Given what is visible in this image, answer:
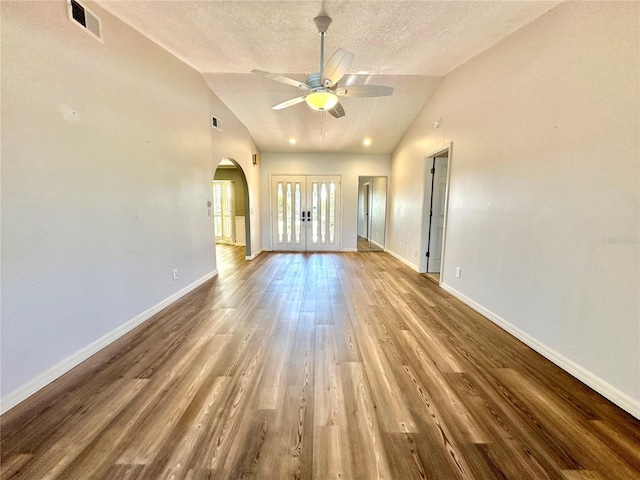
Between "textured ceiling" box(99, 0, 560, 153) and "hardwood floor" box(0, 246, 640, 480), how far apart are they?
2976 mm

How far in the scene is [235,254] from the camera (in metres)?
6.79

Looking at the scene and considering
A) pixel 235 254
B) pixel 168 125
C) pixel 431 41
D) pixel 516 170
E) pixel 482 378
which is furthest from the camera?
pixel 235 254

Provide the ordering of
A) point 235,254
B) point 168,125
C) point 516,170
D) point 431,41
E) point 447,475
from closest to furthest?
1. point 447,475
2. point 516,170
3. point 431,41
4. point 168,125
5. point 235,254

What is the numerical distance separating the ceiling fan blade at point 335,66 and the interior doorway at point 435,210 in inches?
108

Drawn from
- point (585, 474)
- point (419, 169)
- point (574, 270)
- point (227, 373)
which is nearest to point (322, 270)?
point (419, 169)

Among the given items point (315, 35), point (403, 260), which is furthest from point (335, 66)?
point (403, 260)

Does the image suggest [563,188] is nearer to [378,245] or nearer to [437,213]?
[437,213]

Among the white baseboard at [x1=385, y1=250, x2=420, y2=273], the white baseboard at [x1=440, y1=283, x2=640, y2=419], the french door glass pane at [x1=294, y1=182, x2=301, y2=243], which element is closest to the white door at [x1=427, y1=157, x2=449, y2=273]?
the white baseboard at [x1=385, y1=250, x2=420, y2=273]

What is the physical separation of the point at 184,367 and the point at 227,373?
14.4 inches

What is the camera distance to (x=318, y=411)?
62.9 inches

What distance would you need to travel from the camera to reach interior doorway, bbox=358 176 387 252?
7771 millimetres

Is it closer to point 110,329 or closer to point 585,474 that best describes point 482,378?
point 585,474

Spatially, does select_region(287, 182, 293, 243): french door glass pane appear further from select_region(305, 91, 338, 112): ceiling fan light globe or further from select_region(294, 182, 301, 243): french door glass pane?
select_region(305, 91, 338, 112): ceiling fan light globe

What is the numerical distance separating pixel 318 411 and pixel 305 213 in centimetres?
580
